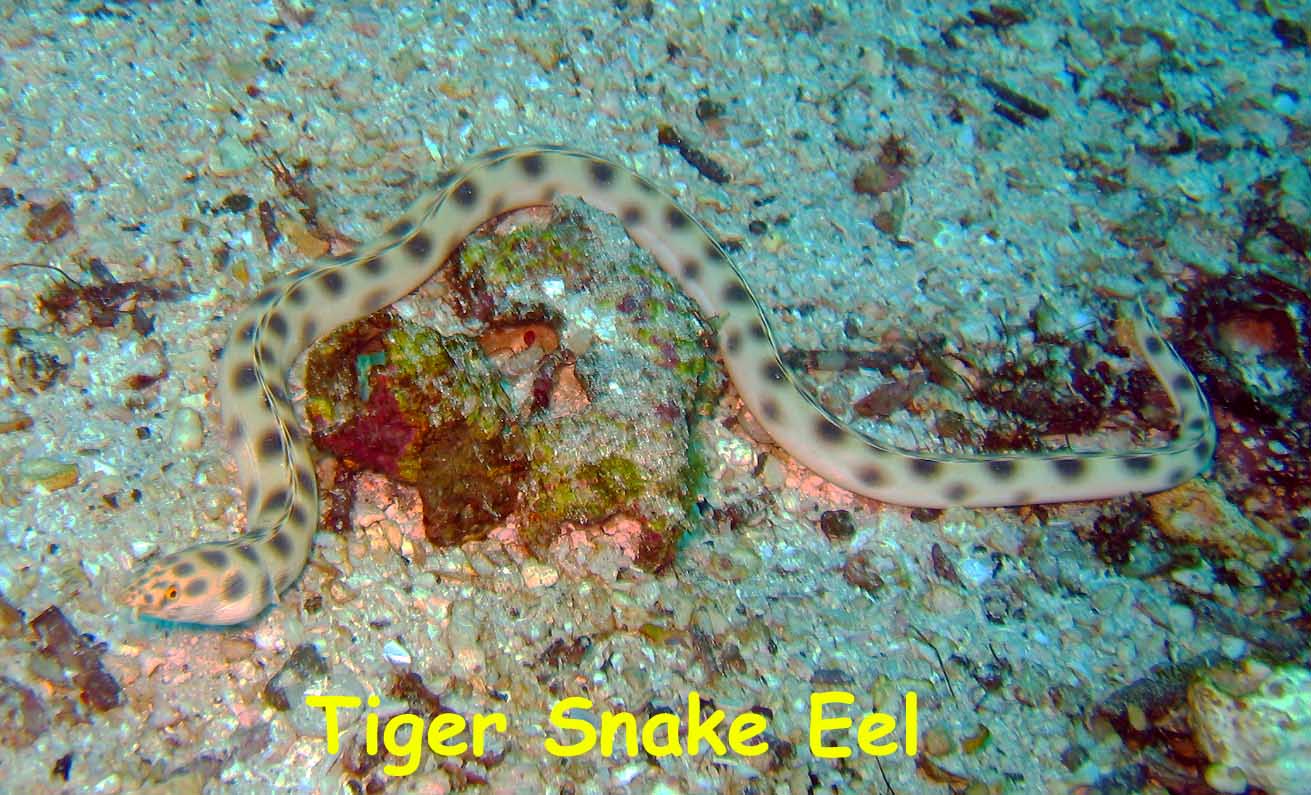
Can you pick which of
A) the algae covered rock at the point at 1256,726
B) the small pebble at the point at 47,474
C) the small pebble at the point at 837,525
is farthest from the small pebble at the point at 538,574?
the algae covered rock at the point at 1256,726

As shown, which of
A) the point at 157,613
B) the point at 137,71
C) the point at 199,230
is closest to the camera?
the point at 157,613

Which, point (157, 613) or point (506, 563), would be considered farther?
point (506, 563)

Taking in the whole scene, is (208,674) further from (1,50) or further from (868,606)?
(1,50)

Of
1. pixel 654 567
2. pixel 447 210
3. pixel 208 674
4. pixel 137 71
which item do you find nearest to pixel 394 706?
pixel 208 674

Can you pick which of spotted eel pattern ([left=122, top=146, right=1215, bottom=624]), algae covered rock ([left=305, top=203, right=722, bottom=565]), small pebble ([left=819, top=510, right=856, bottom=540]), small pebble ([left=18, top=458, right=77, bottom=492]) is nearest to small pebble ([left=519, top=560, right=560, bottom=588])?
algae covered rock ([left=305, top=203, right=722, bottom=565])

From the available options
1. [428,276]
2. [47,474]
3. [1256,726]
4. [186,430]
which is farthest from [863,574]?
[47,474]

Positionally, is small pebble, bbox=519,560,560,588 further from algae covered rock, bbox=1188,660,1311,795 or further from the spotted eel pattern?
algae covered rock, bbox=1188,660,1311,795
